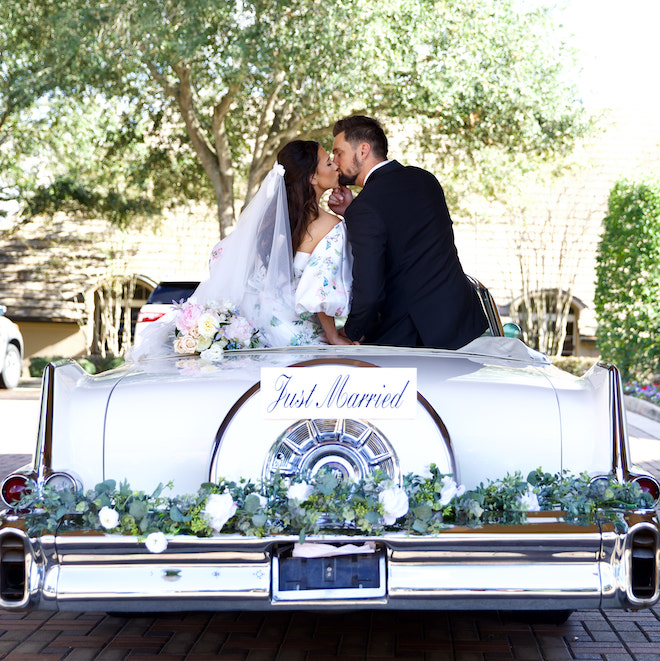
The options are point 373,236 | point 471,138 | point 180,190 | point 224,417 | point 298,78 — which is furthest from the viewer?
point 180,190

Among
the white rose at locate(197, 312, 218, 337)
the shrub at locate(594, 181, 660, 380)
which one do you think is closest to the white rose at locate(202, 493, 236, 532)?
the white rose at locate(197, 312, 218, 337)

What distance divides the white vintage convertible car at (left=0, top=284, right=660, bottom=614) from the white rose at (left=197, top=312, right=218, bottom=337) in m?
0.47

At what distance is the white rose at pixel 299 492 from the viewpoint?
8.77 ft

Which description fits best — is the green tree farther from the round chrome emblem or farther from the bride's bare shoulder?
the round chrome emblem

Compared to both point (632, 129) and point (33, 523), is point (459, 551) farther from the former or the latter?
point (632, 129)

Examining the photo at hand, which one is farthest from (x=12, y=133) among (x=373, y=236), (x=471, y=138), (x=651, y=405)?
(x=373, y=236)

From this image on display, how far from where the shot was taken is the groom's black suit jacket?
374cm

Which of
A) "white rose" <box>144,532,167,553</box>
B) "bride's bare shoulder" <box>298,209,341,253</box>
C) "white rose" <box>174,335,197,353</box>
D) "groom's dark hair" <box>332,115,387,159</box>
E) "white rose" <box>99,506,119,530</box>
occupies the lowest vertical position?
"white rose" <box>144,532,167,553</box>

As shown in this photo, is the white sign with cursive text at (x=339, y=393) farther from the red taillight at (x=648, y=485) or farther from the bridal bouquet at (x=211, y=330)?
the red taillight at (x=648, y=485)

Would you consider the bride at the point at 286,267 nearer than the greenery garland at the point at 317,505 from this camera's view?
No

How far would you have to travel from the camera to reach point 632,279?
14.1 meters

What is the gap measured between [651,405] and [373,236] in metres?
9.19

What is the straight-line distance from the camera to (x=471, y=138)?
1611 centimetres

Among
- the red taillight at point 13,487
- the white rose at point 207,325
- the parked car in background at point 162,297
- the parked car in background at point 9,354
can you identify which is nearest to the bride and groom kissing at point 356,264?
the white rose at point 207,325
